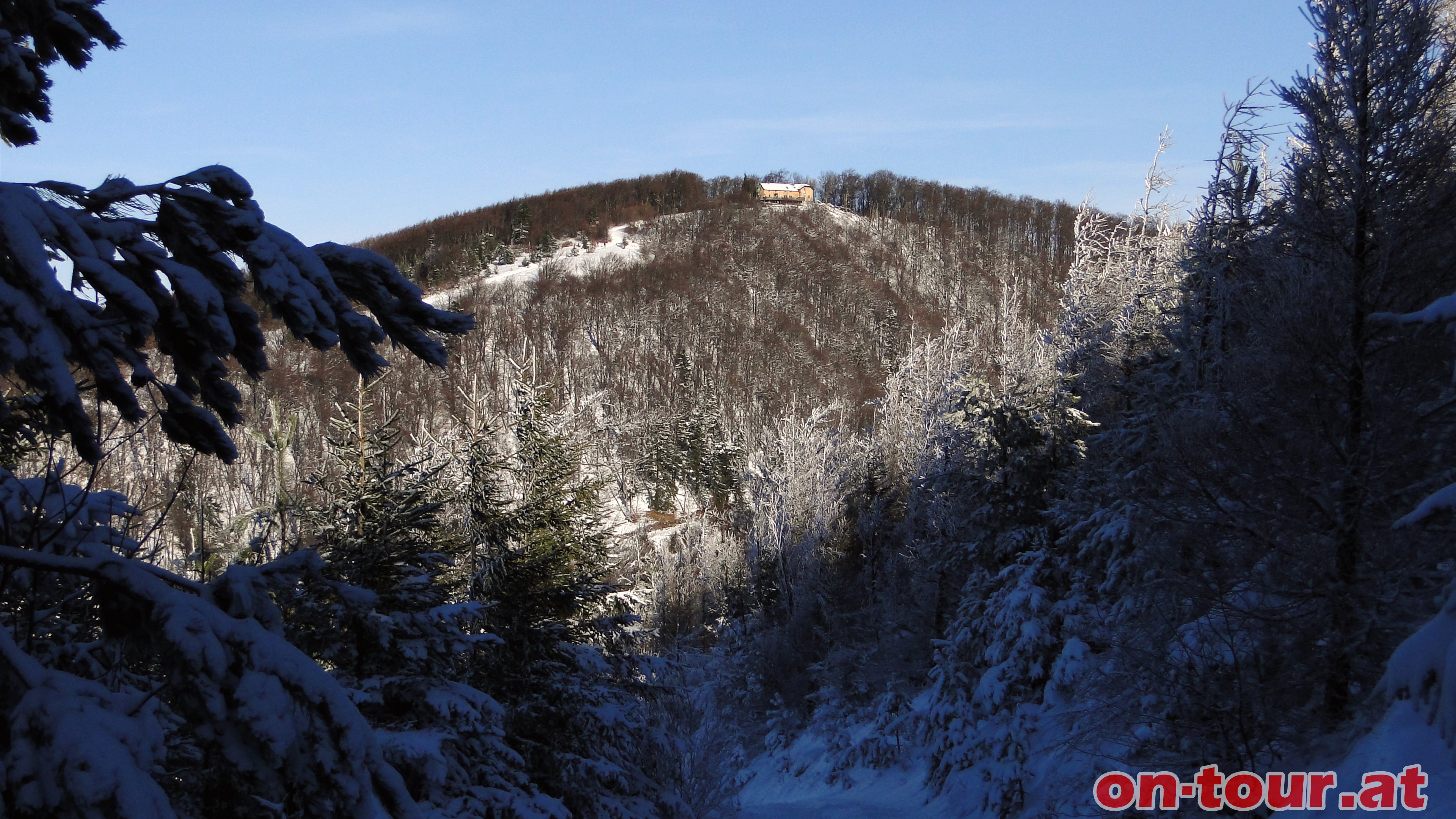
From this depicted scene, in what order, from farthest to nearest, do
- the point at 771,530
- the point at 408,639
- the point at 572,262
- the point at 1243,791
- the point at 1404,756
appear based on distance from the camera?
the point at 572,262
the point at 771,530
the point at 408,639
the point at 1243,791
the point at 1404,756

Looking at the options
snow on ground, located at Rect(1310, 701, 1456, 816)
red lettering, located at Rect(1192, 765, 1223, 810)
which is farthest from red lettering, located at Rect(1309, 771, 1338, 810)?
red lettering, located at Rect(1192, 765, 1223, 810)

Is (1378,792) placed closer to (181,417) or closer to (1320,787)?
(1320,787)

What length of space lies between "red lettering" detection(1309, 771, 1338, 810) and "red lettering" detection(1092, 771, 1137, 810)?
6.79ft

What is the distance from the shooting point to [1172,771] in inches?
348

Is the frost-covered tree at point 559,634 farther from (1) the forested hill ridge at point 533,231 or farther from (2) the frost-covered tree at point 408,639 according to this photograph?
(1) the forested hill ridge at point 533,231

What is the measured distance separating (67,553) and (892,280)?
173715 mm

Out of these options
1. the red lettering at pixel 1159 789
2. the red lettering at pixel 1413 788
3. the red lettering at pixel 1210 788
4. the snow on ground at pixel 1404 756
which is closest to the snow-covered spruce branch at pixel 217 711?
the snow on ground at pixel 1404 756

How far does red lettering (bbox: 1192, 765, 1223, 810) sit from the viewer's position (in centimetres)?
819

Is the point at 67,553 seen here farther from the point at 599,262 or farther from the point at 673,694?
the point at 599,262

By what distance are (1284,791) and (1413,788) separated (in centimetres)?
197

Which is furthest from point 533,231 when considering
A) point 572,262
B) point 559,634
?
point 559,634

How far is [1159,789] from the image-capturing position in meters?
8.80

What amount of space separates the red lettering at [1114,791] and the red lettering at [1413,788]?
3.33 m

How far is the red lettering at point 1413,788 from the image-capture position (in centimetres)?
555
